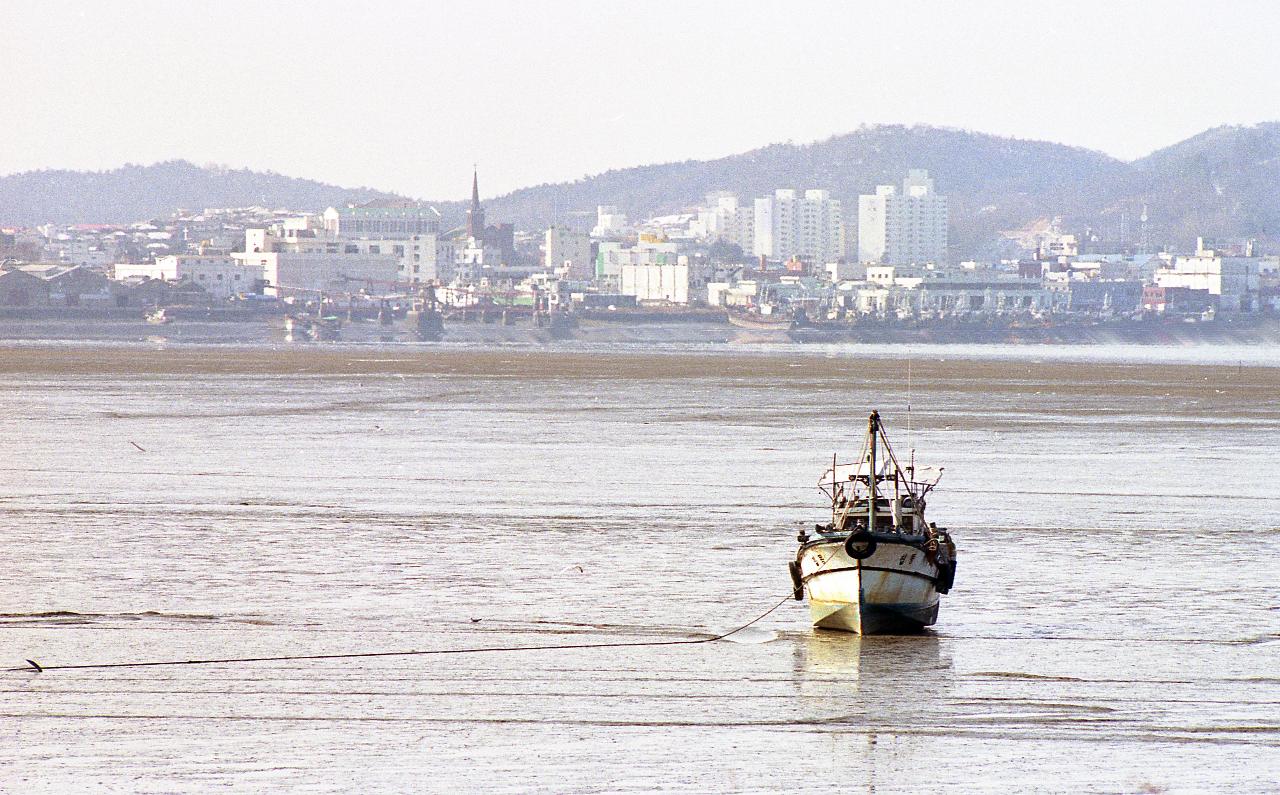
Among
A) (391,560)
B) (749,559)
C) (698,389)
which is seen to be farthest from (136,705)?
(698,389)

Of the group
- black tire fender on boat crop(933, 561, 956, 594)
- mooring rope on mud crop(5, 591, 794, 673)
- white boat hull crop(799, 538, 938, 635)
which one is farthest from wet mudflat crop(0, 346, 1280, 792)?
black tire fender on boat crop(933, 561, 956, 594)

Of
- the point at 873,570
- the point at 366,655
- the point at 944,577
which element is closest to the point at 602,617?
the point at 873,570

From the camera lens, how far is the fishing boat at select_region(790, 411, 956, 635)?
19141 mm

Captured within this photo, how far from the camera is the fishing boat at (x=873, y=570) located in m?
19.1

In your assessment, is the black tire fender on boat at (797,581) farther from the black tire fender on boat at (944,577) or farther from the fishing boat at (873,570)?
the black tire fender on boat at (944,577)

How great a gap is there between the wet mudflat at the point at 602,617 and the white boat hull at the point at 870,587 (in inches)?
13.6

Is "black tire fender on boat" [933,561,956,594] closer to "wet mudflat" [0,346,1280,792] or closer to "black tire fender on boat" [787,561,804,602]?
"wet mudflat" [0,346,1280,792]

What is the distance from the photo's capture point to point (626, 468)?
4047 centimetres

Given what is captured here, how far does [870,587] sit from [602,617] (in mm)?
3081

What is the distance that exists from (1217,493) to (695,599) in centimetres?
1770

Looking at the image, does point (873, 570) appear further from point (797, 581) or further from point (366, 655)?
point (366, 655)

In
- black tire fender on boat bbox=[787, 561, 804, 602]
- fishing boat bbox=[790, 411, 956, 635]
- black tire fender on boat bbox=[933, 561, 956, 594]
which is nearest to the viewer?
fishing boat bbox=[790, 411, 956, 635]

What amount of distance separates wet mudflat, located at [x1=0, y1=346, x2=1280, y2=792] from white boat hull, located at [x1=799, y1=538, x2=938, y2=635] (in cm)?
35

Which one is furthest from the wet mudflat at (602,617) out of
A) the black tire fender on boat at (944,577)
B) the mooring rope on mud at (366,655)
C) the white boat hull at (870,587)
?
the black tire fender on boat at (944,577)
